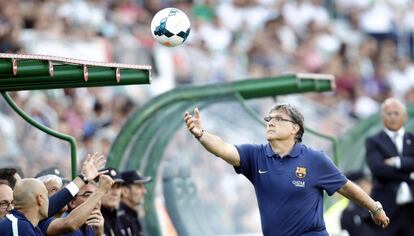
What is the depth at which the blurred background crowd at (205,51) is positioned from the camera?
17.2 m

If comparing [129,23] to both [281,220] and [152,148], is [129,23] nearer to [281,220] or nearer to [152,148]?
[152,148]

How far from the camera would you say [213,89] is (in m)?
13.6

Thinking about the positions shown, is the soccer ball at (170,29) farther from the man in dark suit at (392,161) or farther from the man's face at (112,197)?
the man in dark suit at (392,161)

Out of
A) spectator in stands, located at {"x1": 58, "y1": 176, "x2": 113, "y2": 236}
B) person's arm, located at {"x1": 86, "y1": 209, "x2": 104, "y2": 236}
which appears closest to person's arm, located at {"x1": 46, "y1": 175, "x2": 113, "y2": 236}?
spectator in stands, located at {"x1": 58, "y1": 176, "x2": 113, "y2": 236}

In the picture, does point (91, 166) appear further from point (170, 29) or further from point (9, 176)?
point (170, 29)

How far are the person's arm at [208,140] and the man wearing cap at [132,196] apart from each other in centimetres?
222

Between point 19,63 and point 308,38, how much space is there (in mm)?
15276

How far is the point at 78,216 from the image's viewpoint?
364 inches

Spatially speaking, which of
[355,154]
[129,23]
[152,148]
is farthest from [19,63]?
[129,23]

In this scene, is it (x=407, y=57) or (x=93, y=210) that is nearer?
(x=93, y=210)

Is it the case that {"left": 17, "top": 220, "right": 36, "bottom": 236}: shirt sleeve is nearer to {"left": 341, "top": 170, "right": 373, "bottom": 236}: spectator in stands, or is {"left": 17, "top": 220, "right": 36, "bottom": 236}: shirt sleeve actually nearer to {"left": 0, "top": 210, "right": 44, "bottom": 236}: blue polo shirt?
{"left": 0, "top": 210, "right": 44, "bottom": 236}: blue polo shirt

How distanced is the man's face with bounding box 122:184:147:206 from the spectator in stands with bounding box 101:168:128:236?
0.58m

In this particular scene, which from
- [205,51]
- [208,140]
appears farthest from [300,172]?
[205,51]

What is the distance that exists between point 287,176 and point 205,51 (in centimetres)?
1160
